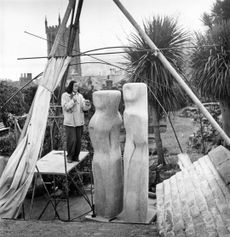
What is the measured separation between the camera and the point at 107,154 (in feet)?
19.4

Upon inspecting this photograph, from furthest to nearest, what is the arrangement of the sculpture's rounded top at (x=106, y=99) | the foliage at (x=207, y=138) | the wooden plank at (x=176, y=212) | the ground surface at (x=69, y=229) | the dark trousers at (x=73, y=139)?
Answer: the foliage at (x=207, y=138) < the dark trousers at (x=73, y=139) < the sculpture's rounded top at (x=106, y=99) < the ground surface at (x=69, y=229) < the wooden plank at (x=176, y=212)

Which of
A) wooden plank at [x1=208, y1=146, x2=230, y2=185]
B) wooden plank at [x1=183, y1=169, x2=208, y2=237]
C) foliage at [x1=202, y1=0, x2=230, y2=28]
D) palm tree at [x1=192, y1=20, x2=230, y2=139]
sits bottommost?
wooden plank at [x1=183, y1=169, x2=208, y2=237]

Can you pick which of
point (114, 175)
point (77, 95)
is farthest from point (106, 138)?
point (77, 95)

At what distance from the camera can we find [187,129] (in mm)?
14297

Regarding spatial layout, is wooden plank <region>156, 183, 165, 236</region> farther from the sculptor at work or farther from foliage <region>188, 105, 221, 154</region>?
foliage <region>188, 105, 221, 154</region>

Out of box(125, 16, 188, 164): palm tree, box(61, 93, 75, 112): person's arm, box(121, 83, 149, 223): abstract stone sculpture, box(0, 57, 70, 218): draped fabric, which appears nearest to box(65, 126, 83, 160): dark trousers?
box(61, 93, 75, 112): person's arm

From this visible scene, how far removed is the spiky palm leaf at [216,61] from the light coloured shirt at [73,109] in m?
3.44

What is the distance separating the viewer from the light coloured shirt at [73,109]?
20.6 feet

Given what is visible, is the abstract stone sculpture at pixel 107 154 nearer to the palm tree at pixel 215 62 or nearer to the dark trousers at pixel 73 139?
the dark trousers at pixel 73 139

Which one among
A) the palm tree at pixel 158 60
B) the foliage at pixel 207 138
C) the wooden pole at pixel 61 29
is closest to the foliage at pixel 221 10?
the foliage at pixel 207 138

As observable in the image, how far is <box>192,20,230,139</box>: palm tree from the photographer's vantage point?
8.61m

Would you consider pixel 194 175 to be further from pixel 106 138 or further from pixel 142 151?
pixel 106 138

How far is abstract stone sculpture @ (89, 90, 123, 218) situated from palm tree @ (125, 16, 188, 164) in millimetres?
2872

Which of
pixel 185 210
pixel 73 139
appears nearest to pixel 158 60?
pixel 73 139
